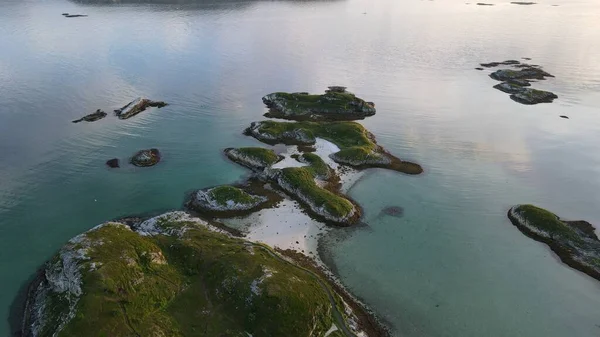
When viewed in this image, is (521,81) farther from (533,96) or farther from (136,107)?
(136,107)

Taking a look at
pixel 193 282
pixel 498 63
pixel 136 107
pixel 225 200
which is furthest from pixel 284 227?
pixel 498 63

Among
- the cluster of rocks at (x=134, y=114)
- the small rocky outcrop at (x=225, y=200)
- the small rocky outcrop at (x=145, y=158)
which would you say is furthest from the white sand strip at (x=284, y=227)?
the cluster of rocks at (x=134, y=114)

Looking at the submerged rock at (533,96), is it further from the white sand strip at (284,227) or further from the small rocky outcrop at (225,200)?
the small rocky outcrop at (225,200)

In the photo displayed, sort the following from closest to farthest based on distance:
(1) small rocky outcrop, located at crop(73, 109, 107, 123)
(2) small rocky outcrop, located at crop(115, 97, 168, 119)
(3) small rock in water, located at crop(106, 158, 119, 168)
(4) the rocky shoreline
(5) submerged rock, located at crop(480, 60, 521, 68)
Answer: (4) the rocky shoreline, (3) small rock in water, located at crop(106, 158, 119, 168), (1) small rocky outcrop, located at crop(73, 109, 107, 123), (2) small rocky outcrop, located at crop(115, 97, 168, 119), (5) submerged rock, located at crop(480, 60, 521, 68)

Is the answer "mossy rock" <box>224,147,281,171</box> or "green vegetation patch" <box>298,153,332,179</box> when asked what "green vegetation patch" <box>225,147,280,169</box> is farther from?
"green vegetation patch" <box>298,153,332,179</box>

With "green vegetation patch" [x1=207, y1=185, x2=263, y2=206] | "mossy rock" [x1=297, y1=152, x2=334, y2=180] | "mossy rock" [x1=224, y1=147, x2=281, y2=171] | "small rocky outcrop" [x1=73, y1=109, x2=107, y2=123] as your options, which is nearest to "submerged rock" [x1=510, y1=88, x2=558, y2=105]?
"mossy rock" [x1=297, y1=152, x2=334, y2=180]

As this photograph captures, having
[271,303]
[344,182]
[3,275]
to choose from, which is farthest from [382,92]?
[3,275]
